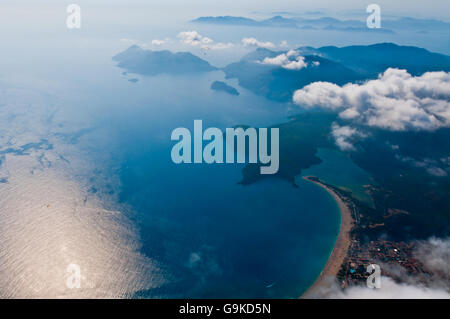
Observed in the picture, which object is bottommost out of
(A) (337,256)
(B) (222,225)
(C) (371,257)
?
(A) (337,256)

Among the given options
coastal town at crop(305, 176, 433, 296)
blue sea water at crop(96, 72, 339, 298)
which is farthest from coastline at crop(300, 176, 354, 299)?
blue sea water at crop(96, 72, 339, 298)

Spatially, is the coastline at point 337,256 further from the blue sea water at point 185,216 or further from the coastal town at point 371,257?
the blue sea water at point 185,216

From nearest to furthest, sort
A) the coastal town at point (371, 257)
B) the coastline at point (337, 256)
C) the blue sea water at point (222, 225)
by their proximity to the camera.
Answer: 1. the coastline at point (337, 256)
2. the blue sea water at point (222, 225)
3. the coastal town at point (371, 257)

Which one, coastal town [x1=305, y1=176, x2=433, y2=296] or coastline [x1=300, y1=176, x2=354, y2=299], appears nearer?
coastline [x1=300, y1=176, x2=354, y2=299]

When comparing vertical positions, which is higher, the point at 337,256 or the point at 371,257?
the point at 371,257

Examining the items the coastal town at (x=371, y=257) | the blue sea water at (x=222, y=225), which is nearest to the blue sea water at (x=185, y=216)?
the blue sea water at (x=222, y=225)

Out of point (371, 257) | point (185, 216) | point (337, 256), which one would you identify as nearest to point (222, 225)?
point (185, 216)

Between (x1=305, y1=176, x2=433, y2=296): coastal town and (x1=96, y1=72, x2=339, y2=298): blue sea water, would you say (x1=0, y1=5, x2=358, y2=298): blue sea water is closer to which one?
(x1=96, y1=72, x2=339, y2=298): blue sea water

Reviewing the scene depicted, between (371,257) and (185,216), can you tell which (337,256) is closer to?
(371,257)
